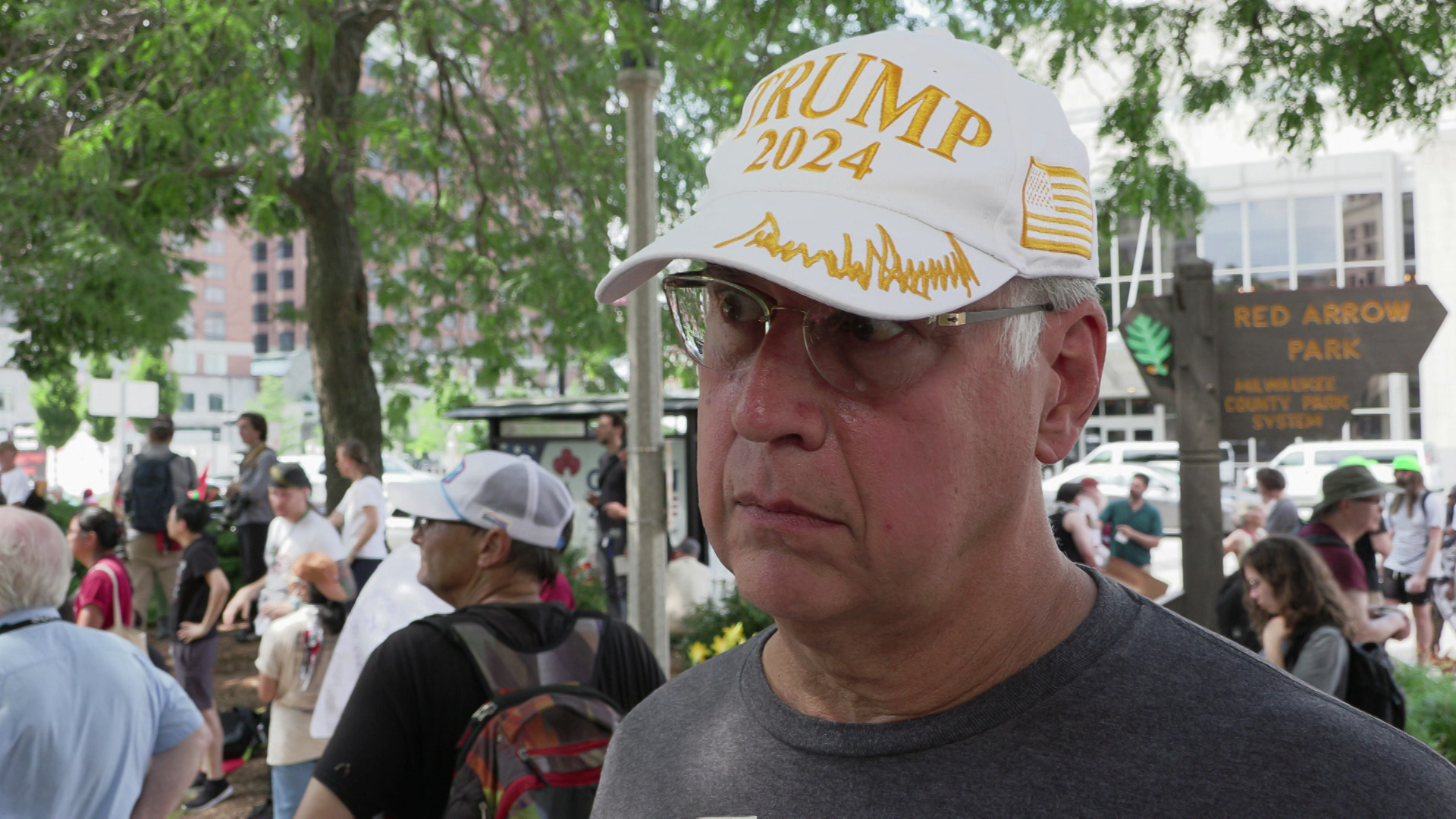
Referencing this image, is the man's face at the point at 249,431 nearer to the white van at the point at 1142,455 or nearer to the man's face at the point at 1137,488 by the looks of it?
the man's face at the point at 1137,488

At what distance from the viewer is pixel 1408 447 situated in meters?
24.6

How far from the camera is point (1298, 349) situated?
18.8 feet

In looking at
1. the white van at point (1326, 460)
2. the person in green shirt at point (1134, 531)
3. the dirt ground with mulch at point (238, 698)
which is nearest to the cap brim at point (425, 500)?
the dirt ground with mulch at point (238, 698)

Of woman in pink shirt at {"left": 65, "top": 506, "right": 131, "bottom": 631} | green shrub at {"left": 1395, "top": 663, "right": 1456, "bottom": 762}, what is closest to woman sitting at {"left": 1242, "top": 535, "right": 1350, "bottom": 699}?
green shrub at {"left": 1395, "top": 663, "right": 1456, "bottom": 762}

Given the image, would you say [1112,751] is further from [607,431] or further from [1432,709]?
[607,431]

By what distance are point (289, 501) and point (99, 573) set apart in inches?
47.8

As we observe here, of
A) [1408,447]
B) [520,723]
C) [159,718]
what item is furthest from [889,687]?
[1408,447]

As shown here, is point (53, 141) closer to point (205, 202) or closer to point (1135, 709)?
point (205, 202)

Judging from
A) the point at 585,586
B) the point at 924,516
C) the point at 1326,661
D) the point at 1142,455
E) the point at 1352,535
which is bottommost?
the point at 585,586

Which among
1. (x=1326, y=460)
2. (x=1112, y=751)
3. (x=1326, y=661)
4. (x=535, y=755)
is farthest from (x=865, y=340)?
(x=1326, y=460)

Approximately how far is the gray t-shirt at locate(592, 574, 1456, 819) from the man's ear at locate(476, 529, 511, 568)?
2.11 meters

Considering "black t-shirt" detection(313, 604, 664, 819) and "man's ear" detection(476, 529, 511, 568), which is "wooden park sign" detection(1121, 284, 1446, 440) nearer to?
"man's ear" detection(476, 529, 511, 568)

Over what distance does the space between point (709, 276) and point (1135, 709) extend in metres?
0.56
